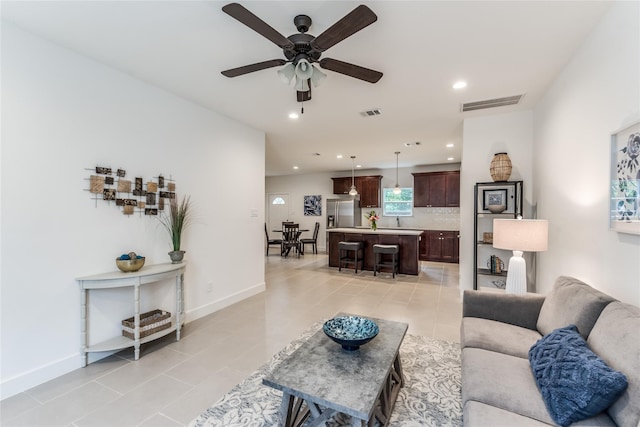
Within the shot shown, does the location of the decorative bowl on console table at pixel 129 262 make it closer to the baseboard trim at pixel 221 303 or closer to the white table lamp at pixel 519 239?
the baseboard trim at pixel 221 303

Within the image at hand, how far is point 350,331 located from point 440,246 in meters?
6.60

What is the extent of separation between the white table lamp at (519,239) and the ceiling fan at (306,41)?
192 centimetres

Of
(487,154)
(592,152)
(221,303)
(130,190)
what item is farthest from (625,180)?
(221,303)

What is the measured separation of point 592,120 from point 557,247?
50.4 inches

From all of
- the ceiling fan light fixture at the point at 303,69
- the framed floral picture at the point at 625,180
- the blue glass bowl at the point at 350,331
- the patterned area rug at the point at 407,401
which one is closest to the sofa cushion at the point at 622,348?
the framed floral picture at the point at 625,180

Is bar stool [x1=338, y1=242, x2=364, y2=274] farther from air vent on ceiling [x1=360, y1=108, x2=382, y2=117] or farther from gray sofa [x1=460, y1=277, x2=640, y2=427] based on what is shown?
gray sofa [x1=460, y1=277, x2=640, y2=427]

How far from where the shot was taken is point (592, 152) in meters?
2.17

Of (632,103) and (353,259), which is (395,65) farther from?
(353,259)

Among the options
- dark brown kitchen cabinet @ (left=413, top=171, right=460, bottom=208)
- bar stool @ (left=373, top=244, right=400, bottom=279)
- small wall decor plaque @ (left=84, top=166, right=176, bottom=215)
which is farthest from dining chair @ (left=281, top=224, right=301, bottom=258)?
small wall decor plaque @ (left=84, top=166, right=176, bottom=215)

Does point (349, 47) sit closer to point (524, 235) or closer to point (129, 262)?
point (524, 235)

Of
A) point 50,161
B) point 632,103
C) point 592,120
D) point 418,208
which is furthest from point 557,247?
point 418,208

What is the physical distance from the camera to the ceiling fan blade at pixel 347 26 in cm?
156

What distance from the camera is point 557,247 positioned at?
2.84 m

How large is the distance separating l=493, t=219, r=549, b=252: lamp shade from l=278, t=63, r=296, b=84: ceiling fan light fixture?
2402 millimetres
